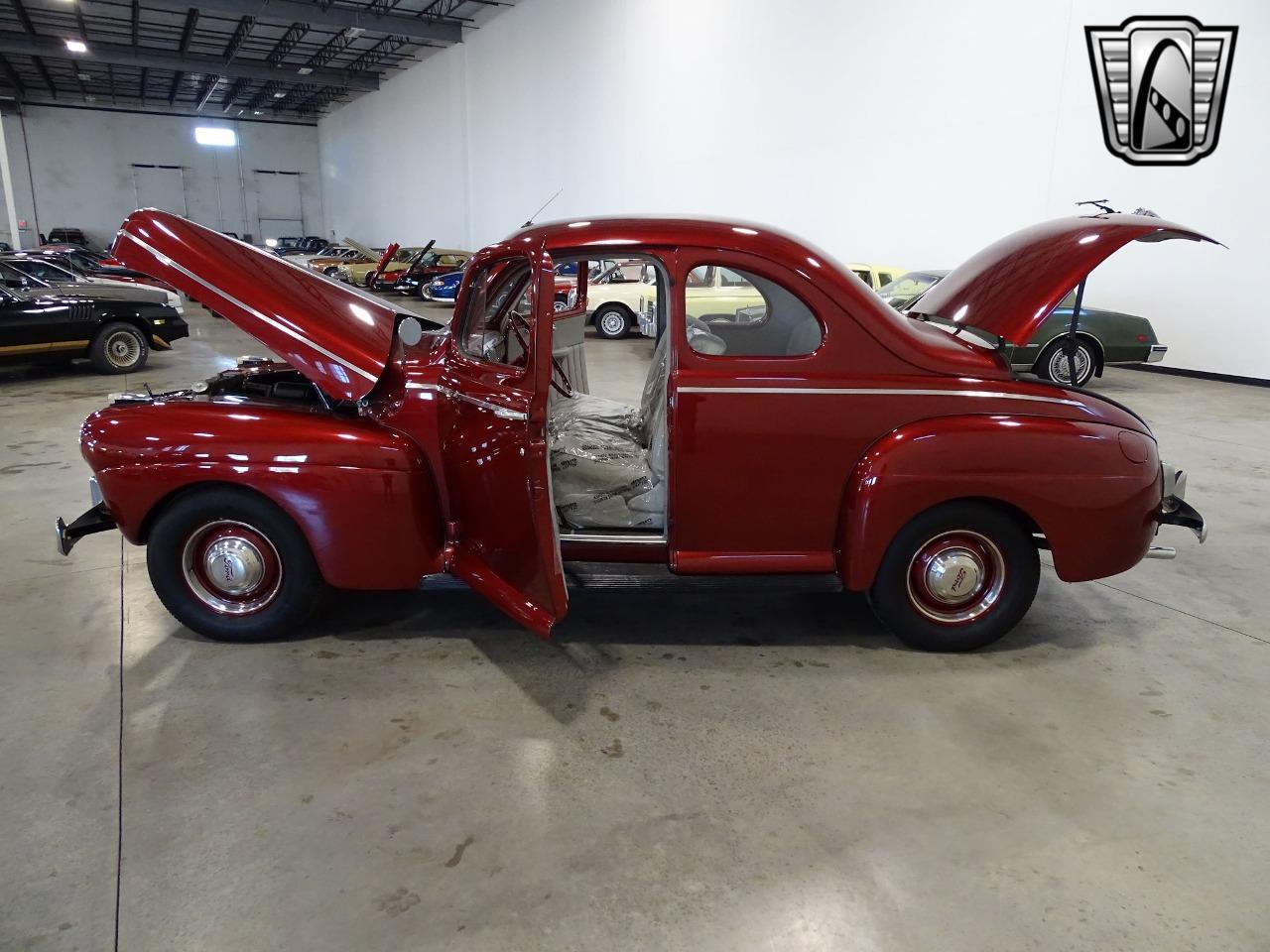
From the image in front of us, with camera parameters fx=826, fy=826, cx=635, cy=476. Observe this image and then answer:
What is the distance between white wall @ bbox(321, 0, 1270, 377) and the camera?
10281 mm

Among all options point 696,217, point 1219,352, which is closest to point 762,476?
point 696,217

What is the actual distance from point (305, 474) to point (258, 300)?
2.49 feet

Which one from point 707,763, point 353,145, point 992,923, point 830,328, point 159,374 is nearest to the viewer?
point 992,923

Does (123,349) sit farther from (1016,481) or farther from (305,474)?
(1016,481)

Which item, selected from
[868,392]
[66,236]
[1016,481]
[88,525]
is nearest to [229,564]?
[88,525]

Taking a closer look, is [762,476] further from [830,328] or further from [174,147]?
[174,147]

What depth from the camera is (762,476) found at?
322 centimetres

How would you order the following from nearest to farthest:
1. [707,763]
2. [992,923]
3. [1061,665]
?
[992,923] < [707,763] < [1061,665]

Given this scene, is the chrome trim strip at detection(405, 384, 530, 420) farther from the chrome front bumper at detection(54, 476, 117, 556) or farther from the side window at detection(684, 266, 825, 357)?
the chrome front bumper at detection(54, 476, 117, 556)

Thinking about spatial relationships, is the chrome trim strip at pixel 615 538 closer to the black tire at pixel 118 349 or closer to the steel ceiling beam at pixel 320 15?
the black tire at pixel 118 349

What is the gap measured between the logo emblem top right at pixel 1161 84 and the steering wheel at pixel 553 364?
9.77m

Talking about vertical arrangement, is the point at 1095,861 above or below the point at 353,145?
below

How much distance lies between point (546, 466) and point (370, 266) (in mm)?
20832

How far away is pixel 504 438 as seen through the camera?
2982 mm
